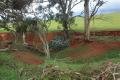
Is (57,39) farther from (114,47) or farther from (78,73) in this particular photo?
(78,73)

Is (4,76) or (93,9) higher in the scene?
(93,9)

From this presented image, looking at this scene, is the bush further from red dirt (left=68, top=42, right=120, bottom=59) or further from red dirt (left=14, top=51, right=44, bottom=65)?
red dirt (left=14, top=51, right=44, bottom=65)

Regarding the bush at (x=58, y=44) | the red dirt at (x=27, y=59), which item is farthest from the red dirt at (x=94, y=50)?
the red dirt at (x=27, y=59)

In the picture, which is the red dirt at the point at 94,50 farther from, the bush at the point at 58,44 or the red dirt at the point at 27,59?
the red dirt at the point at 27,59

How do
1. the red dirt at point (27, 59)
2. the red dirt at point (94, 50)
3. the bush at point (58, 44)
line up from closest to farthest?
the red dirt at point (27, 59), the red dirt at point (94, 50), the bush at point (58, 44)

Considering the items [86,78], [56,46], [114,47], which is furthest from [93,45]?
[86,78]

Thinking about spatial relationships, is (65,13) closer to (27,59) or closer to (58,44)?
(58,44)

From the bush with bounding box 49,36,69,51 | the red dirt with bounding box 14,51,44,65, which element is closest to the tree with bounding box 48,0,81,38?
the bush with bounding box 49,36,69,51

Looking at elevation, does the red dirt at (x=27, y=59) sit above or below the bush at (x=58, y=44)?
above

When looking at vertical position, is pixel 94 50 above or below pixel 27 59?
below

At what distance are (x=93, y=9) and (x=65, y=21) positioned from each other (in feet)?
10.7

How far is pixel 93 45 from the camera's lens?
110 feet

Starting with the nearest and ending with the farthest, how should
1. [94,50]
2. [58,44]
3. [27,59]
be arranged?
[27,59] < [94,50] < [58,44]

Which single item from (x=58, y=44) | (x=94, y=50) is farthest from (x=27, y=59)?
(x=58, y=44)
